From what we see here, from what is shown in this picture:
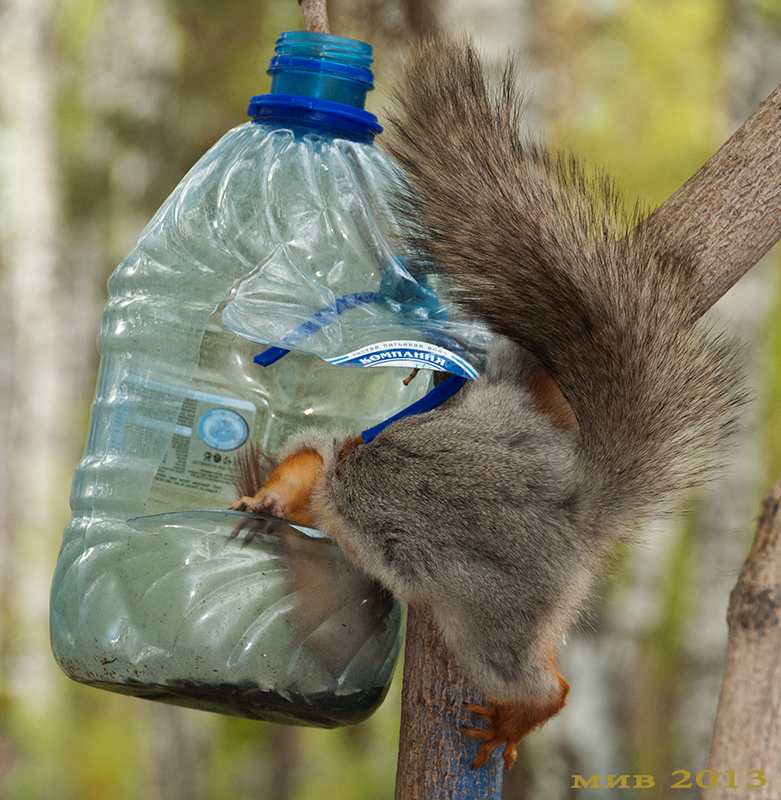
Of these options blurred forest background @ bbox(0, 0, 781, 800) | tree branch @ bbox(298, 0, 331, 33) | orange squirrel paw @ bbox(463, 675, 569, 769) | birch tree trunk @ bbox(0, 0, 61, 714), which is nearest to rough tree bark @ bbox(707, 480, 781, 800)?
orange squirrel paw @ bbox(463, 675, 569, 769)

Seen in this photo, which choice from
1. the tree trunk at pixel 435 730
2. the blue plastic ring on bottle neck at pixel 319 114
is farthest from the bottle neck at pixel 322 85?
the tree trunk at pixel 435 730

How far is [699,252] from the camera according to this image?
86cm

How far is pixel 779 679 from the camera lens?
64cm

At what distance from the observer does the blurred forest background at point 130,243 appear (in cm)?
256

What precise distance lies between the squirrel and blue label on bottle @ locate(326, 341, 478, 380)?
0.05 m

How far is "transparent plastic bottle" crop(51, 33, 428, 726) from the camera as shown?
85 centimetres

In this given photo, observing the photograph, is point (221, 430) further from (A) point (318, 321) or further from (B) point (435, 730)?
(B) point (435, 730)

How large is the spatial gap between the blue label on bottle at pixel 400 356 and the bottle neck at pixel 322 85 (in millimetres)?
251

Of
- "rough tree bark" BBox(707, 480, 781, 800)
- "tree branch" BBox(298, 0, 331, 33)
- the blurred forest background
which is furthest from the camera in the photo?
the blurred forest background

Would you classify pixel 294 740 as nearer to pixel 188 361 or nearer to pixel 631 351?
pixel 188 361

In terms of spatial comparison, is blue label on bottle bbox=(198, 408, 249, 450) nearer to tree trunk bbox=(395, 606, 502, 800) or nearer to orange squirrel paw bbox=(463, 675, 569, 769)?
tree trunk bbox=(395, 606, 502, 800)

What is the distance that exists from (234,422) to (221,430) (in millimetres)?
21

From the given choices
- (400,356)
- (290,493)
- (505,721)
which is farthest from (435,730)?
(400,356)

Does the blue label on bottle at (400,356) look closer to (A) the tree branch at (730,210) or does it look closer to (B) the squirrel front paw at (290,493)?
(B) the squirrel front paw at (290,493)
